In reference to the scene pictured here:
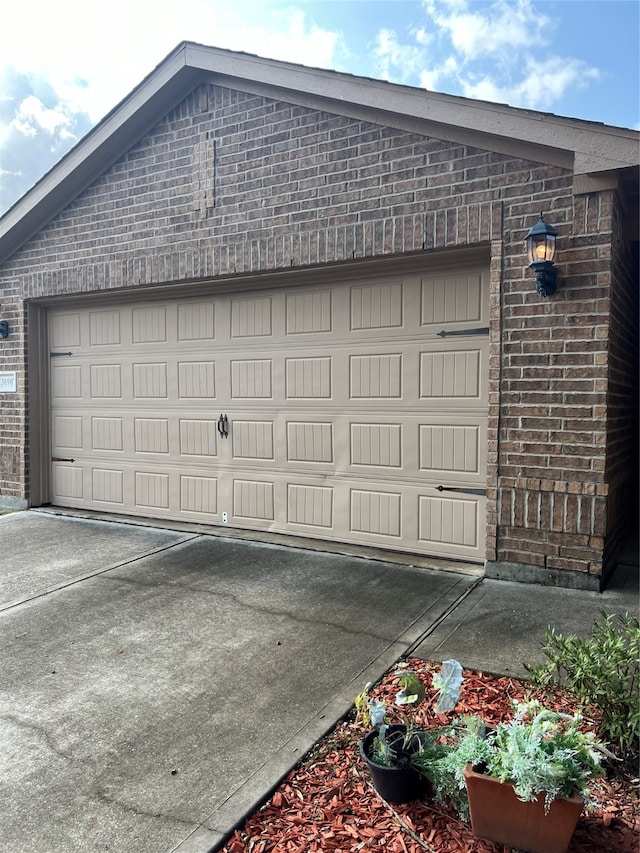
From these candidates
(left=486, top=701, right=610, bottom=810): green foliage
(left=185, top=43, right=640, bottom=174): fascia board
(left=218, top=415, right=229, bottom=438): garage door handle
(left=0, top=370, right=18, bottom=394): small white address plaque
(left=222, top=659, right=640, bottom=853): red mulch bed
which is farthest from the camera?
(left=0, top=370, right=18, bottom=394): small white address plaque

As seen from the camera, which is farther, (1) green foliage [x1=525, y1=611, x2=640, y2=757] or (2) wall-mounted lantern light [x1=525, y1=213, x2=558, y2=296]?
(2) wall-mounted lantern light [x1=525, y1=213, x2=558, y2=296]

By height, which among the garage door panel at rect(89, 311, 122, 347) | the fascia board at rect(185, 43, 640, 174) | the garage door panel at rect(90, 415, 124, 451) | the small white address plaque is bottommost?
the garage door panel at rect(90, 415, 124, 451)

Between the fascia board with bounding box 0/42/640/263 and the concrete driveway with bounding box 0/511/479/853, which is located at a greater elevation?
the fascia board with bounding box 0/42/640/263

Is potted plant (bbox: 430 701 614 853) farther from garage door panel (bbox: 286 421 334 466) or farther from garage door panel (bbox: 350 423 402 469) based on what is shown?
garage door panel (bbox: 286 421 334 466)

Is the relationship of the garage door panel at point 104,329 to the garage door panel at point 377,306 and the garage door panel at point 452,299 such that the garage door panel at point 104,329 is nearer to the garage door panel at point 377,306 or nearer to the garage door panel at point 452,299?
the garage door panel at point 377,306

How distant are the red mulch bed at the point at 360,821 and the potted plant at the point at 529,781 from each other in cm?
12

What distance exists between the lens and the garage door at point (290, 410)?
5.18 metres

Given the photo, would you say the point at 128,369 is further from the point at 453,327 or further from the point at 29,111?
the point at 29,111

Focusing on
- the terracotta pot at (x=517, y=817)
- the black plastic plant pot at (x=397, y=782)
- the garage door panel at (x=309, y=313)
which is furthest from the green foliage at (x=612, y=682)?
the garage door panel at (x=309, y=313)

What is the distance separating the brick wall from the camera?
14.7 ft

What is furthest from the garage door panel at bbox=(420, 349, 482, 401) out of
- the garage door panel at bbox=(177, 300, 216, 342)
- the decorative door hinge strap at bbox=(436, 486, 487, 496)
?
the garage door panel at bbox=(177, 300, 216, 342)

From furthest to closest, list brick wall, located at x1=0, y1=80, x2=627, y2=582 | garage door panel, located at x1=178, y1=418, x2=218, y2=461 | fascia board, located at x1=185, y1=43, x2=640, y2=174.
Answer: garage door panel, located at x1=178, y1=418, x2=218, y2=461 < brick wall, located at x1=0, y1=80, x2=627, y2=582 < fascia board, located at x1=185, y1=43, x2=640, y2=174

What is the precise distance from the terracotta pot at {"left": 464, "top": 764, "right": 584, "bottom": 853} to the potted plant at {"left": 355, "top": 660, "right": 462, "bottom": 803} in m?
0.23

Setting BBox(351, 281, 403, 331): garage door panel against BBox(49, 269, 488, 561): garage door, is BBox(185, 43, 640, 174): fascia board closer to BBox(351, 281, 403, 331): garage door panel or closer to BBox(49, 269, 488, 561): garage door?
BBox(49, 269, 488, 561): garage door
